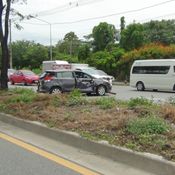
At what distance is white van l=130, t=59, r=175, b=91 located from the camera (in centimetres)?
3247

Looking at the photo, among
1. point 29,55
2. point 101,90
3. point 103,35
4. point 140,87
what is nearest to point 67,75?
point 101,90

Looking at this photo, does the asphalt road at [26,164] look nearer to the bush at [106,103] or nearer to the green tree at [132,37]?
the bush at [106,103]

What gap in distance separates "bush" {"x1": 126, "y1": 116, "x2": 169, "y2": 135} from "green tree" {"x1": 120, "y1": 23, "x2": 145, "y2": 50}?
1990 inches

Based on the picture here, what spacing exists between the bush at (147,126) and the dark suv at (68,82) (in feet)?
60.0

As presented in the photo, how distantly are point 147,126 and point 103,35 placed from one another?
57.2 m

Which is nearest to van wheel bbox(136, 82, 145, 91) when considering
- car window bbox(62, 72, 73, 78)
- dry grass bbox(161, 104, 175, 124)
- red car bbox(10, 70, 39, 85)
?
car window bbox(62, 72, 73, 78)

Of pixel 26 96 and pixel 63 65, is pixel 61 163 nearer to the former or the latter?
pixel 26 96

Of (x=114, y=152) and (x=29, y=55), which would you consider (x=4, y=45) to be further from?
A: (x=29, y=55)

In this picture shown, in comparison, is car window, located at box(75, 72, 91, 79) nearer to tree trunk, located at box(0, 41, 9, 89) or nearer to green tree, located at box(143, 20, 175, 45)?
tree trunk, located at box(0, 41, 9, 89)

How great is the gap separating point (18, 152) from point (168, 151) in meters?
3.08

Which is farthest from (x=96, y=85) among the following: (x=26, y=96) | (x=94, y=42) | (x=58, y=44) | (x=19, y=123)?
(x=58, y=44)

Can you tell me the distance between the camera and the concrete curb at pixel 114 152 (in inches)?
275

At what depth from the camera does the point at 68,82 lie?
90.7 feet

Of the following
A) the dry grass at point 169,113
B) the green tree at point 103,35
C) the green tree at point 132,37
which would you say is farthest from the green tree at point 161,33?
the dry grass at point 169,113
